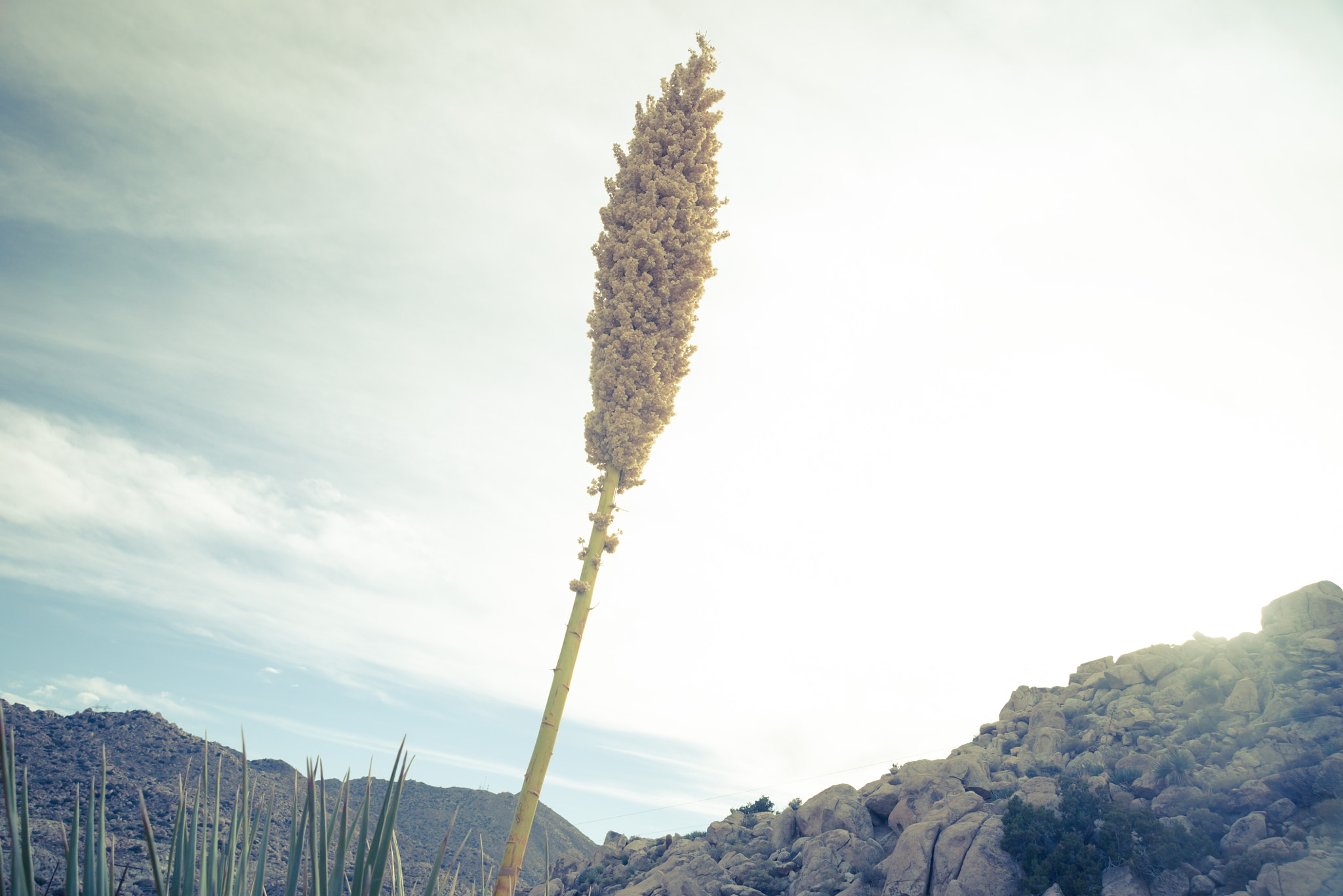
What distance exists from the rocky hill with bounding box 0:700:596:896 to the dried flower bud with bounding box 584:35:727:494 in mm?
19422

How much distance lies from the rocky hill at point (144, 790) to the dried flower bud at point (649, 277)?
765 inches

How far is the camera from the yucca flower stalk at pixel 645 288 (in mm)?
8008

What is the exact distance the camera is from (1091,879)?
17453 millimetres

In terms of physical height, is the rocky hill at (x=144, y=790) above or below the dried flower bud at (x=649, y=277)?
below

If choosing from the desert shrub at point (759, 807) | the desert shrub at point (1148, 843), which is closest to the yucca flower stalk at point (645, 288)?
the desert shrub at point (1148, 843)

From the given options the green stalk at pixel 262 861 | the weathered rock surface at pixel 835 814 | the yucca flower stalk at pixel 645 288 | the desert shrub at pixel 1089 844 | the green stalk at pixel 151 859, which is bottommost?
the weathered rock surface at pixel 835 814

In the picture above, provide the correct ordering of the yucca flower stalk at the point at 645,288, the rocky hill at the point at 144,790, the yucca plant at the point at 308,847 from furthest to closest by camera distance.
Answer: the rocky hill at the point at 144,790 < the yucca flower stalk at the point at 645,288 < the yucca plant at the point at 308,847

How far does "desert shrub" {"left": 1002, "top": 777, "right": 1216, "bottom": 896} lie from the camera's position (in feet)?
57.0

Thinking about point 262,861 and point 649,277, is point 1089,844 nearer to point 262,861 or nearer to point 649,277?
point 649,277

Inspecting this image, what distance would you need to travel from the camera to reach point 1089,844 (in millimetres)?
18453

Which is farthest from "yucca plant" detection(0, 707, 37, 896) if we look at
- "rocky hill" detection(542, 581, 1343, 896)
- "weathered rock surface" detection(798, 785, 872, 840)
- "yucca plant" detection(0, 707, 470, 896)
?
"weathered rock surface" detection(798, 785, 872, 840)

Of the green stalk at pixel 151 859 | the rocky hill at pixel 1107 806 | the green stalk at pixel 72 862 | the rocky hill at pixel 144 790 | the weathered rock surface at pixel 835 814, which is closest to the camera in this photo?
the green stalk at pixel 151 859

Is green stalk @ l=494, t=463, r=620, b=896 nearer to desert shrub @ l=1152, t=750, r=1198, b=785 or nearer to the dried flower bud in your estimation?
the dried flower bud

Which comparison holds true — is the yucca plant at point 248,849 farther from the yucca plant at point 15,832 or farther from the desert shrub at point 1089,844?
the desert shrub at point 1089,844
